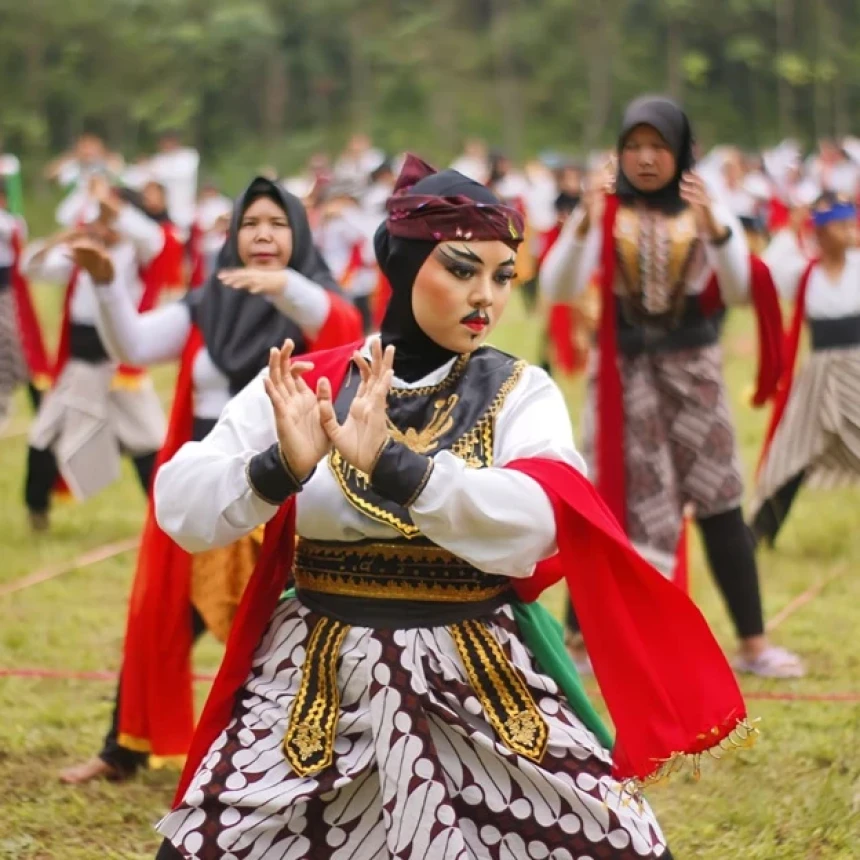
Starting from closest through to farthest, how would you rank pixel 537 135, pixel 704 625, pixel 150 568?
pixel 704 625 < pixel 150 568 < pixel 537 135

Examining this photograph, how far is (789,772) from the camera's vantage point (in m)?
3.87

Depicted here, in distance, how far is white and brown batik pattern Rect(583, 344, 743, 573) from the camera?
4.38 m

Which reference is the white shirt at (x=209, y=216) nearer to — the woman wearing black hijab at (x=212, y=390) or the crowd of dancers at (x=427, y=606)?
the woman wearing black hijab at (x=212, y=390)

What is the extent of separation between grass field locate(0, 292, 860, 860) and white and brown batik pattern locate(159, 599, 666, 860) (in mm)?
1027

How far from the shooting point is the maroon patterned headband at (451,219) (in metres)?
2.55

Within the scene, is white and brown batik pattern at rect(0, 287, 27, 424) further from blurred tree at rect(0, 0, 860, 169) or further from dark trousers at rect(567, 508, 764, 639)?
blurred tree at rect(0, 0, 860, 169)

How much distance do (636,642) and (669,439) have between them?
2022mm

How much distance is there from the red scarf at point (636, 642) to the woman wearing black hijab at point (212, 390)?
4.00 ft

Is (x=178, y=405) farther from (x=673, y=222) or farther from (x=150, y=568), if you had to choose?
(x=673, y=222)

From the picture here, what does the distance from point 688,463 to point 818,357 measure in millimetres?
1621

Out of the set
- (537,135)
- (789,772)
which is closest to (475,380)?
(789,772)

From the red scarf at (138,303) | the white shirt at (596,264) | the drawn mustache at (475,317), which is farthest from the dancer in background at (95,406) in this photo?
the drawn mustache at (475,317)

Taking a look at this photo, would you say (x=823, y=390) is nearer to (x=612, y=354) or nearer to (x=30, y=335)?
(x=612, y=354)

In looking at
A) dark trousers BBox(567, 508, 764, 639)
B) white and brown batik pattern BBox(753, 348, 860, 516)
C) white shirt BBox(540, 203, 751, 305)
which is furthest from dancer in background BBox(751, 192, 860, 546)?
white shirt BBox(540, 203, 751, 305)
